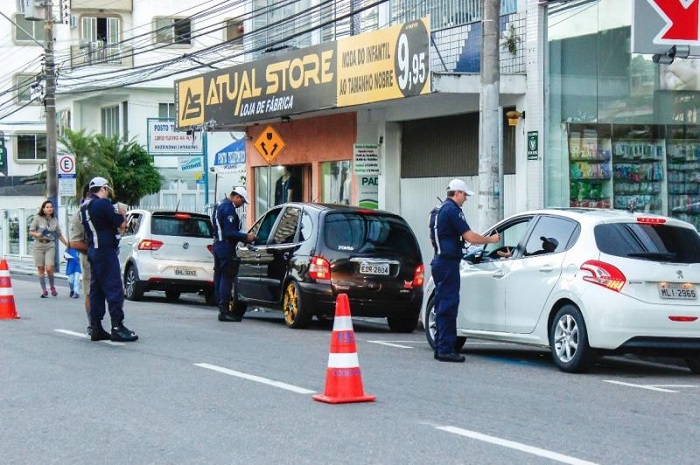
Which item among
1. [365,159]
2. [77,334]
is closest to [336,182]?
[365,159]

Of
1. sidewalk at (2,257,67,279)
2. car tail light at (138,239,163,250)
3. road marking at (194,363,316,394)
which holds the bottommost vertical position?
sidewalk at (2,257,67,279)

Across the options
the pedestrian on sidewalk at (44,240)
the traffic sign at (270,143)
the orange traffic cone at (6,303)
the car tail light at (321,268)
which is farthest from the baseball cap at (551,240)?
the pedestrian on sidewalk at (44,240)

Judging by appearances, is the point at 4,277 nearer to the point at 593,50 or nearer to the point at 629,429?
the point at 593,50

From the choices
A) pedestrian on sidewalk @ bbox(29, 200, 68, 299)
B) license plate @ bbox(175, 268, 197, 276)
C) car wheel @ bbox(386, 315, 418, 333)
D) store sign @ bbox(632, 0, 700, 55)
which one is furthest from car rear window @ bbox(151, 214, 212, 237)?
store sign @ bbox(632, 0, 700, 55)

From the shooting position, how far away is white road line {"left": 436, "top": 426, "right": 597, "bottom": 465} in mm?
7332

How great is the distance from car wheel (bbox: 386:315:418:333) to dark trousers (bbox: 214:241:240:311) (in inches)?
91.5

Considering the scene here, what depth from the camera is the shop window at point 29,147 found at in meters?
66.7

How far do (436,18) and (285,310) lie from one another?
8546 mm

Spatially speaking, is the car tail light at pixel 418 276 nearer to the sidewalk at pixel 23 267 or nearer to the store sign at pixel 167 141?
the sidewalk at pixel 23 267

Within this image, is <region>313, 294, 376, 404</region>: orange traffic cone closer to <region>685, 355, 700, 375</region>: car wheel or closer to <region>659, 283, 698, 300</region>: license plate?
<region>659, 283, 698, 300</region>: license plate

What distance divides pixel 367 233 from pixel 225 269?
2.31 metres

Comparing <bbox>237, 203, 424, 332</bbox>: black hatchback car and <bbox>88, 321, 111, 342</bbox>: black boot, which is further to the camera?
<bbox>237, 203, 424, 332</bbox>: black hatchback car

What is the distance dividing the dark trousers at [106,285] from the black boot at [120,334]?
0.08 feet

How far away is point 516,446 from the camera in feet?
25.5
